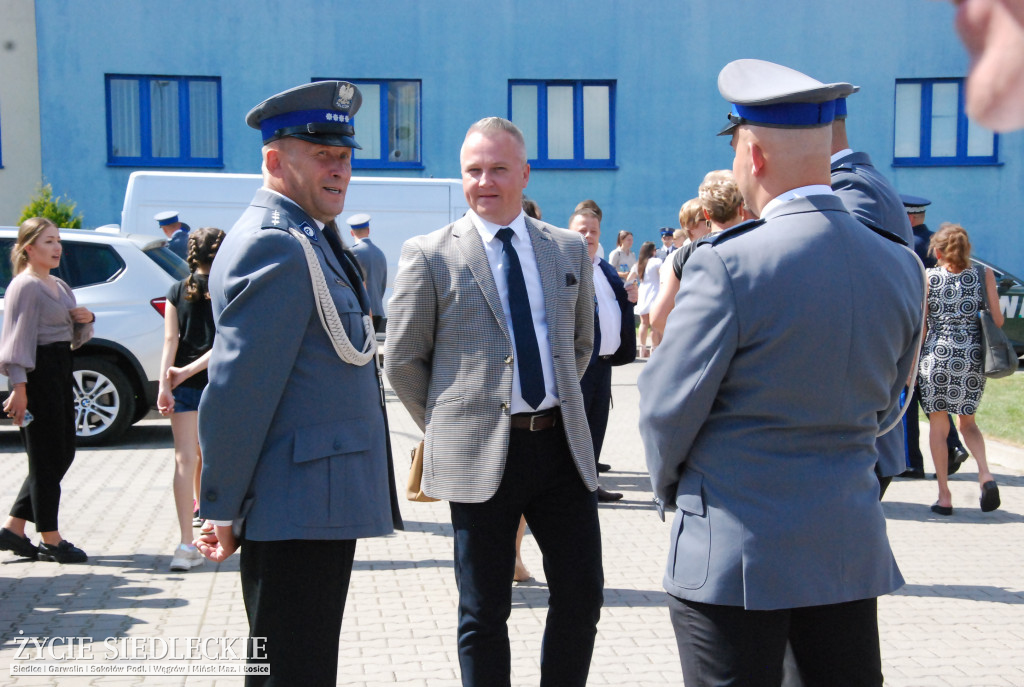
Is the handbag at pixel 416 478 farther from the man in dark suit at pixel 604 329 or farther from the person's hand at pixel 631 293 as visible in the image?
the person's hand at pixel 631 293

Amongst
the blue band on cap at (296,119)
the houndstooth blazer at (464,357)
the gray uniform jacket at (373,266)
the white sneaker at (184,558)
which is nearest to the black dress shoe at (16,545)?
the white sneaker at (184,558)

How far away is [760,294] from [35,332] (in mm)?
4935

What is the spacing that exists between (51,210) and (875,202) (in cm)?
1813

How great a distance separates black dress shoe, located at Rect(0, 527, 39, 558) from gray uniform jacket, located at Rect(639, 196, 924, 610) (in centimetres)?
490

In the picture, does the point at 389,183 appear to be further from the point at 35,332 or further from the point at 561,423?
the point at 561,423

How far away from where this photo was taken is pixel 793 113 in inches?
93.2

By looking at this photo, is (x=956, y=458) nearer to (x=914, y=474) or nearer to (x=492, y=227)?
(x=914, y=474)

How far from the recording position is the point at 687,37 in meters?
21.5

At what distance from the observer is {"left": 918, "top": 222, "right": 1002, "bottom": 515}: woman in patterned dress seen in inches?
289

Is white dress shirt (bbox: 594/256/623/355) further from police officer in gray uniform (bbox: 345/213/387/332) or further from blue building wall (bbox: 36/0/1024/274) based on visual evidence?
blue building wall (bbox: 36/0/1024/274)

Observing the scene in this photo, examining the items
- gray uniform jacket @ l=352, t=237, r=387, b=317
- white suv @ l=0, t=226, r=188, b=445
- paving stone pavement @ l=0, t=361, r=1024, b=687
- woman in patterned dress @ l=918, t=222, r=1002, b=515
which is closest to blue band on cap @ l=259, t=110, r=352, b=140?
paving stone pavement @ l=0, t=361, r=1024, b=687

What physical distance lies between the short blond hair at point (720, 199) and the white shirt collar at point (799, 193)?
2658mm

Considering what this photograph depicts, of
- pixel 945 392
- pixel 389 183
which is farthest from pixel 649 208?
pixel 945 392

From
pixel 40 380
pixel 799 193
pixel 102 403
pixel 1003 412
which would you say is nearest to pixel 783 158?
pixel 799 193
